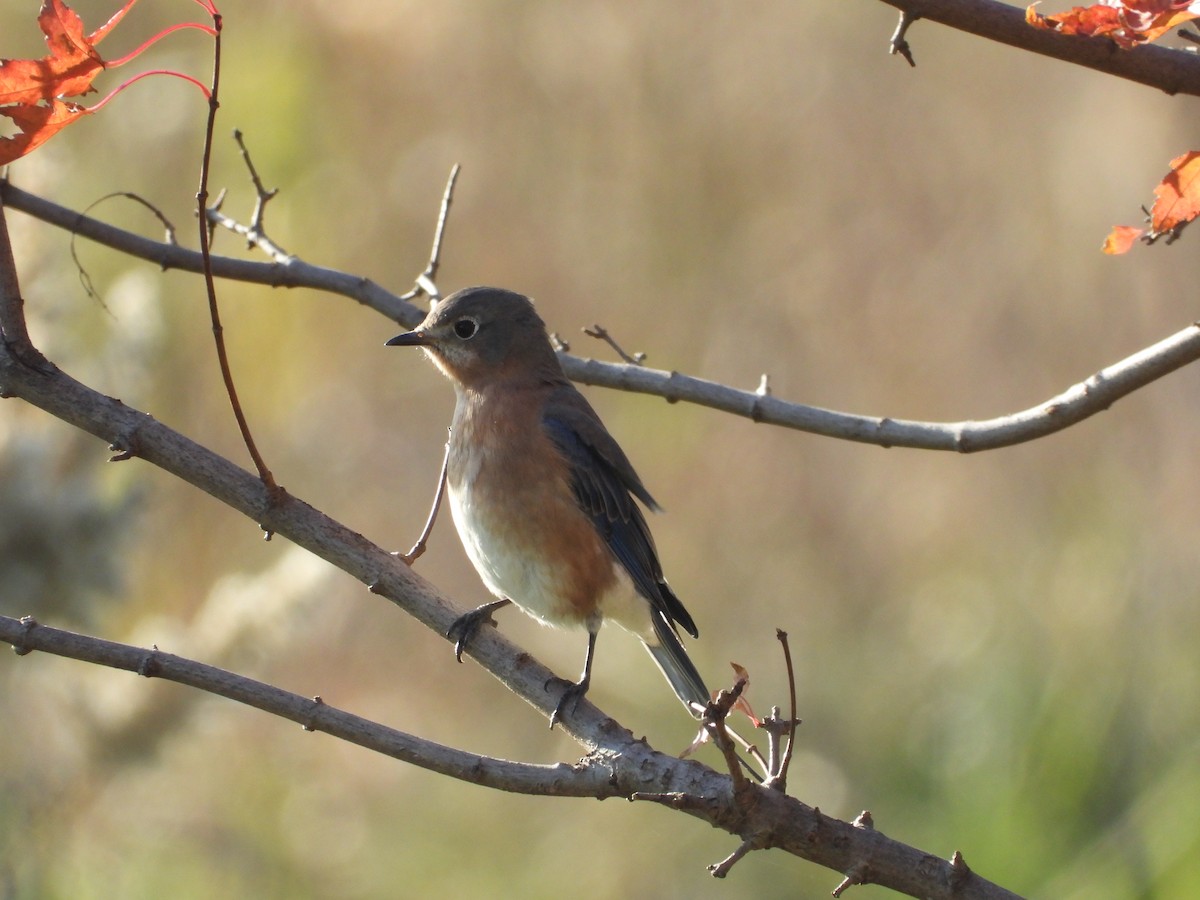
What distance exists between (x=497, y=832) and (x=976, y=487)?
10.2 ft

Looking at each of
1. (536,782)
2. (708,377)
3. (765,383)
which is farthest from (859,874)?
(708,377)

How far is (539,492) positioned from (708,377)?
11.7 feet

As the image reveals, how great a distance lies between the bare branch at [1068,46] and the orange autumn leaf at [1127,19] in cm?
18

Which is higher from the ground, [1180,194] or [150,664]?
[1180,194]

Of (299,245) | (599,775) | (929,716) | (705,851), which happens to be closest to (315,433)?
(299,245)

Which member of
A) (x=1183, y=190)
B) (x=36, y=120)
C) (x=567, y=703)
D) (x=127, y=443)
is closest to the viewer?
(x=36, y=120)

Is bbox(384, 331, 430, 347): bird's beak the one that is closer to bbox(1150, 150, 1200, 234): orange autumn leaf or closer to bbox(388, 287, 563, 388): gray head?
bbox(388, 287, 563, 388): gray head

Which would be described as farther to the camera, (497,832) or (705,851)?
(497,832)

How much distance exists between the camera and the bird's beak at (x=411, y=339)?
385 centimetres

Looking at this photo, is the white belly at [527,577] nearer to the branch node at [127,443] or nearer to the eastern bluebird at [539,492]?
the eastern bluebird at [539,492]

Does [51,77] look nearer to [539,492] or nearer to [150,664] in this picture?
[150,664]

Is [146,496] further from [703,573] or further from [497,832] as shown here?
[703,573]

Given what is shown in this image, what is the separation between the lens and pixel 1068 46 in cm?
219

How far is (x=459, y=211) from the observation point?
24.5ft
